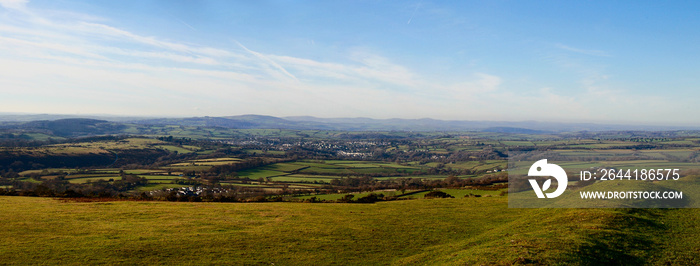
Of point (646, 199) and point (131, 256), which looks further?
point (646, 199)

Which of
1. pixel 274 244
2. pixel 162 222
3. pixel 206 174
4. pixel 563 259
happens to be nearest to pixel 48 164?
pixel 206 174

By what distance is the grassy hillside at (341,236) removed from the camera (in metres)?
13.4

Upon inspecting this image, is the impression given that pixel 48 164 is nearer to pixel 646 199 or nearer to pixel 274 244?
pixel 274 244

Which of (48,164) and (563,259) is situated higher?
(563,259)

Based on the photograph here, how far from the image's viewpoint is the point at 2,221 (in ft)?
58.9

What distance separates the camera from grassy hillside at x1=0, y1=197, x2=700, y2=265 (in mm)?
13445

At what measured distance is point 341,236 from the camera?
17859mm

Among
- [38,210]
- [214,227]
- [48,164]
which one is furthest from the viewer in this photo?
[48,164]

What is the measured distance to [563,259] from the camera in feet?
39.2

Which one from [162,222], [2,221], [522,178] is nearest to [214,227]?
[162,222]

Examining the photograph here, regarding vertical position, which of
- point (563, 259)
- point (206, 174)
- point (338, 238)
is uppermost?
point (563, 259)

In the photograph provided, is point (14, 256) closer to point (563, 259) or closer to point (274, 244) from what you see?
point (274, 244)

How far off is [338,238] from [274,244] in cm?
322

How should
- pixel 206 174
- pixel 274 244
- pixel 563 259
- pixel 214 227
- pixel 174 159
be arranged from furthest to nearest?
pixel 174 159, pixel 206 174, pixel 214 227, pixel 274 244, pixel 563 259
